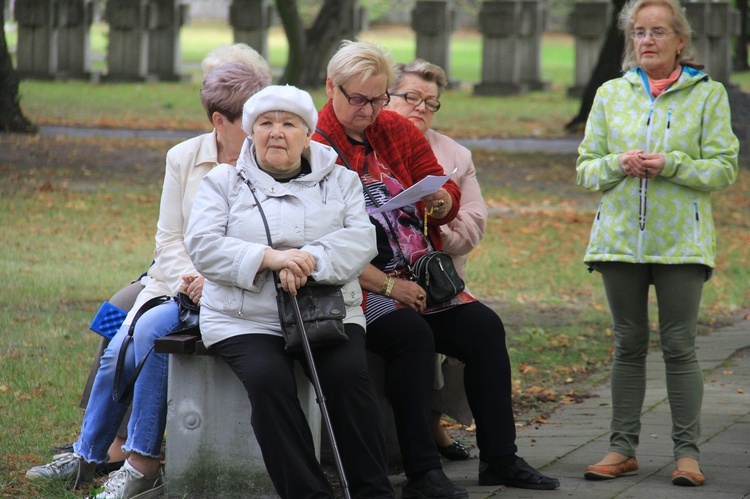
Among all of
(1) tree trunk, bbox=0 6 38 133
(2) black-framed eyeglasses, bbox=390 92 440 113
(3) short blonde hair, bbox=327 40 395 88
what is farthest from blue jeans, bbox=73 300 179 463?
(1) tree trunk, bbox=0 6 38 133

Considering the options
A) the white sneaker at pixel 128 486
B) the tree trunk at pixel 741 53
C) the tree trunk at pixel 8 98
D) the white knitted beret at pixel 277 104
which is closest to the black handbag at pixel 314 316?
the white knitted beret at pixel 277 104

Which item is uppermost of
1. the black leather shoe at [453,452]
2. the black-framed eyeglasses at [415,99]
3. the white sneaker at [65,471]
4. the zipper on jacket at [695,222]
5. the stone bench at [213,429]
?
the black-framed eyeglasses at [415,99]

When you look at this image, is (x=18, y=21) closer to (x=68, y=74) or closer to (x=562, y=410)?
(x=68, y=74)

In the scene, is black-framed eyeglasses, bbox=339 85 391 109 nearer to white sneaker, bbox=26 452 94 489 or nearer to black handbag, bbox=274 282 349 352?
black handbag, bbox=274 282 349 352

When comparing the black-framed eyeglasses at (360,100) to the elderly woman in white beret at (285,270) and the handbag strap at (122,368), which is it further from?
the handbag strap at (122,368)

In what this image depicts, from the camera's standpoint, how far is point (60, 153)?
54.5 ft

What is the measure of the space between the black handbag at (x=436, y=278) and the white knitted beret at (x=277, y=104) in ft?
2.65

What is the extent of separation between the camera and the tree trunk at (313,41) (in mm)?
28422

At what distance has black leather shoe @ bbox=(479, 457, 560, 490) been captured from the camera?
479 cm

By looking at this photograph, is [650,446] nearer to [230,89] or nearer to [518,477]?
[518,477]

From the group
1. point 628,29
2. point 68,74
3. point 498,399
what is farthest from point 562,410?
point 68,74

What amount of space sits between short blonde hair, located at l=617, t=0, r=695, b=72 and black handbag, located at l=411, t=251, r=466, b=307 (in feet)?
3.92

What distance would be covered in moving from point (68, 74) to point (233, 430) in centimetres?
2934

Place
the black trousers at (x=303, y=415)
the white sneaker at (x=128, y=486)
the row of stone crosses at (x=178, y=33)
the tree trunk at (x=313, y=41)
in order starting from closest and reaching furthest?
the black trousers at (x=303, y=415)
the white sneaker at (x=128, y=486)
the tree trunk at (x=313, y=41)
the row of stone crosses at (x=178, y=33)
